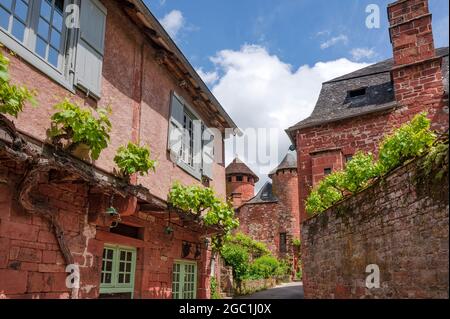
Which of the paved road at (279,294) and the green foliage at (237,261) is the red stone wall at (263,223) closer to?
the paved road at (279,294)

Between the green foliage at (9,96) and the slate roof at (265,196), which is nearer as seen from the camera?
the green foliage at (9,96)

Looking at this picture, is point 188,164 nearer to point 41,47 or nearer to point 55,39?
point 55,39

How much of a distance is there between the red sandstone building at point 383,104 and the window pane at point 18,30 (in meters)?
11.2

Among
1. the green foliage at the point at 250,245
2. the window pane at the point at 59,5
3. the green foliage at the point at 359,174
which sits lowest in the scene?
the green foliage at the point at 250,245

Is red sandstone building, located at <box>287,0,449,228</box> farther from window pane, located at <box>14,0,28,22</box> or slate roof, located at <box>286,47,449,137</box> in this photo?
window pane, located at <box>14,0,28,22</box>

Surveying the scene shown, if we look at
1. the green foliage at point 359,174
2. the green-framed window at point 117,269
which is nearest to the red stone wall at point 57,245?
the green-framed window at point 117,269

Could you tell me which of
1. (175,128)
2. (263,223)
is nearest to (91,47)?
(175,128)

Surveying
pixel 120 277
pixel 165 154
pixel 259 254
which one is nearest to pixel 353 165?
pixel 165 154

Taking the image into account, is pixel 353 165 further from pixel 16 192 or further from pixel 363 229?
pixel 16 192

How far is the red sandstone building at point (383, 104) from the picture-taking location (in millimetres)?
12969

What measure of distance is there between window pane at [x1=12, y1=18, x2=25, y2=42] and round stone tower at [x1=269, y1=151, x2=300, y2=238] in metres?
25.8

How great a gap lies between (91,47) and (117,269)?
362cm

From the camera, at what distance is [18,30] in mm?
4695

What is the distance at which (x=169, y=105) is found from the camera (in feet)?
27.8
